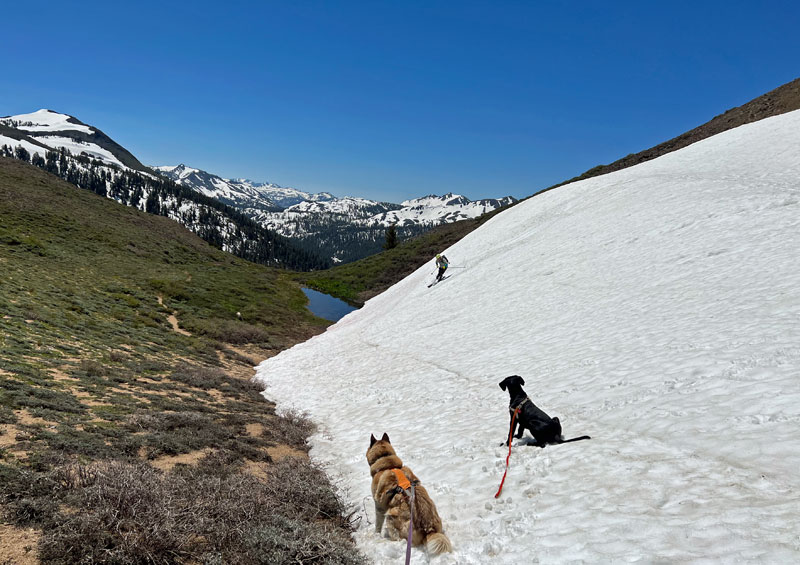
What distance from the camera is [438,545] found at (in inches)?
214

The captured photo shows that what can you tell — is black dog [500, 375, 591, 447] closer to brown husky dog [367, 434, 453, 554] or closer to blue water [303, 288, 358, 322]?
brown husky dog [367, 434, 453, 554]

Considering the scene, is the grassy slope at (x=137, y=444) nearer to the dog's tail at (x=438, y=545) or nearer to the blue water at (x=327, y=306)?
the dog's tail at (x=438, y=545)

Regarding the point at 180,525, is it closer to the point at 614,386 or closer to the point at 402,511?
the point at 402,511

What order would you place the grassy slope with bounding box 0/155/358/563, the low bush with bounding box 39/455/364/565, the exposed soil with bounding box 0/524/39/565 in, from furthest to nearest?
1. the grassy slope with bounding box 0/155/358/563
2. the low bush with bounding box 39/455/364/565
3. the exposed soil with bounding box 0/524/39/565

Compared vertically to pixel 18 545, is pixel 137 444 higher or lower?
lower

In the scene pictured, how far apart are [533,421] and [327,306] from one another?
238 feet

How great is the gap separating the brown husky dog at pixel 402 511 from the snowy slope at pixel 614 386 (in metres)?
0.23

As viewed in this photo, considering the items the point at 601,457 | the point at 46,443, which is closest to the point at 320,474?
the point at 46,443

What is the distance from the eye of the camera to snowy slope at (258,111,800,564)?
5.44m

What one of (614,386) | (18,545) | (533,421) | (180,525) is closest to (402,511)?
(180,525)

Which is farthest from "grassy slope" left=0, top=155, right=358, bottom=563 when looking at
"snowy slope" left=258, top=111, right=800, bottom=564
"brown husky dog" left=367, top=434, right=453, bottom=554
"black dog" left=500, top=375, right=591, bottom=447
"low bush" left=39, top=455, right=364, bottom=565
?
"black dog" left=500, top=375, right=591, bottom=447

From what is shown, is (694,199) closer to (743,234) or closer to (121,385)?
(743,234)

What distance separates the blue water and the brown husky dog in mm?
58420

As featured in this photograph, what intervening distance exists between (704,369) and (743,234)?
42.9 feet
